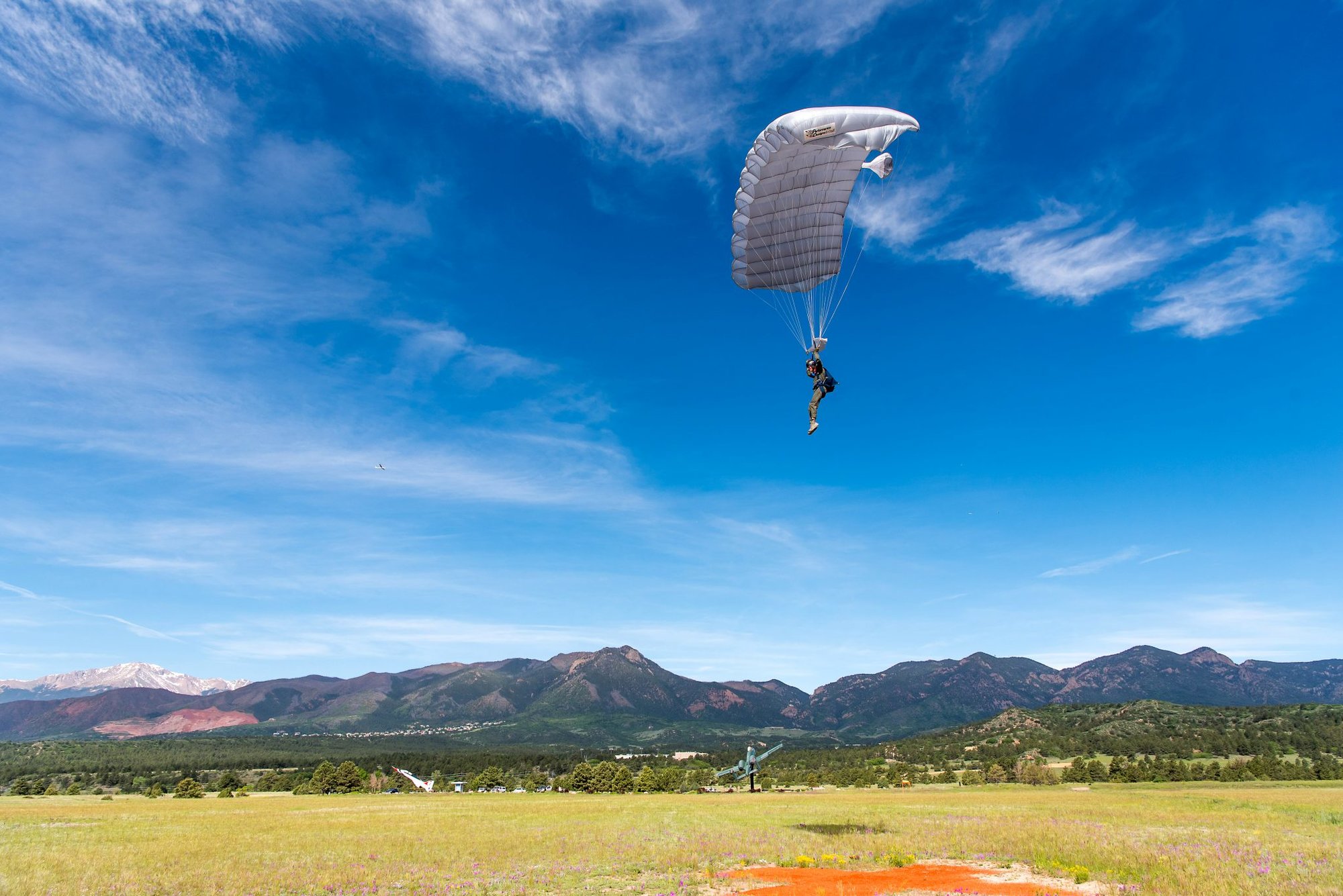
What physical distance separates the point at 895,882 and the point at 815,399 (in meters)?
16.5

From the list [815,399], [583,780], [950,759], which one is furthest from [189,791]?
[950,759]

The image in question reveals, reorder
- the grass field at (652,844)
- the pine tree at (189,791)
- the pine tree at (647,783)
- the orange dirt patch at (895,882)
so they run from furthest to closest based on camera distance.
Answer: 1. the pine tree at (647,783)
2. the pine tree at (189,791)
3. the grass field at (652,844)
4. the orange dirt patch at (895,882)

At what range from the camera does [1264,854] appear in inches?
754

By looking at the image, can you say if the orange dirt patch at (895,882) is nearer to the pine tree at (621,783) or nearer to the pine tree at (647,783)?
the pine tree at (647,783)

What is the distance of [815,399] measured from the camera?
91.1 feet

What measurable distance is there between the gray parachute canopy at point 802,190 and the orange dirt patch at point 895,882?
19.8 m

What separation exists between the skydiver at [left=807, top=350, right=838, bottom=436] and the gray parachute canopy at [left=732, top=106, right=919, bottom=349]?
206 cm

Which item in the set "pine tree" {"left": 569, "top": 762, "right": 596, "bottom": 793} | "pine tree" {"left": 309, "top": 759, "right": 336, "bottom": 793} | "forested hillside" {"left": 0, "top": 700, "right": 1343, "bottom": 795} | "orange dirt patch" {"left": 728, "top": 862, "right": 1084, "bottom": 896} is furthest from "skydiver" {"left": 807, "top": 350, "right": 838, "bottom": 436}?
"pine tree" {"left": 309, "top": 759, "right": 336, "bottom": 793}

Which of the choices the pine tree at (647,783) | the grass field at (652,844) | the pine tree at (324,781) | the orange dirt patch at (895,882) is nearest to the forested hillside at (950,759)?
the pine tree at (647,783)

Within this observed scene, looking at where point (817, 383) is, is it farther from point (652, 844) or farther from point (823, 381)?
point (652, 844)

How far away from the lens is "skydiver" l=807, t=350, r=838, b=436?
27688 millimetres

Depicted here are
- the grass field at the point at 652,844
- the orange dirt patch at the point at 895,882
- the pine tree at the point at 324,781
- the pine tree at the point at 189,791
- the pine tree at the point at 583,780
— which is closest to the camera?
the orange dirt patch at the point at 895,882

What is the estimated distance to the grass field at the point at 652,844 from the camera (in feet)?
58.3

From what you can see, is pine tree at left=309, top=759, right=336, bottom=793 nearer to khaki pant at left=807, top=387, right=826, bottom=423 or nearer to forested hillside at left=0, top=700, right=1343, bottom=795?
forested hillside at left=0, top=700, right=1343, bottom=795
